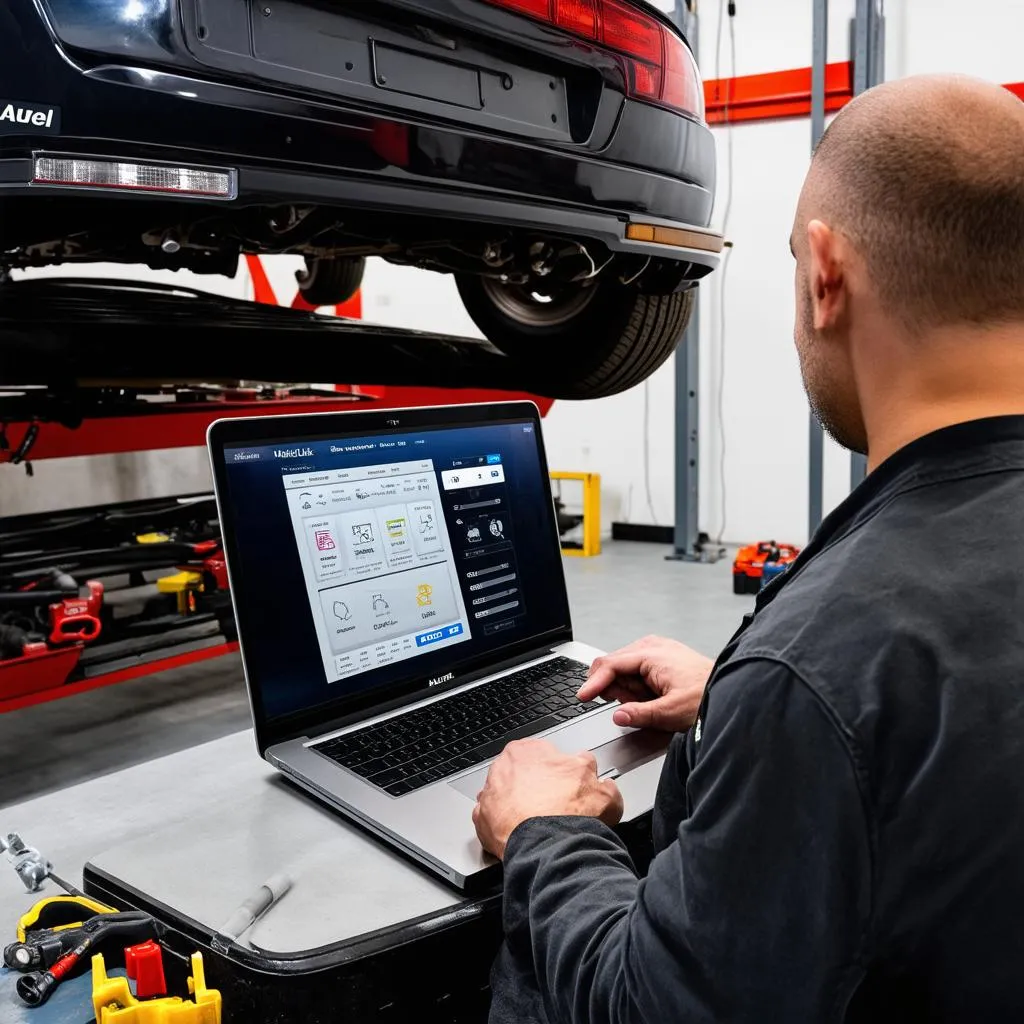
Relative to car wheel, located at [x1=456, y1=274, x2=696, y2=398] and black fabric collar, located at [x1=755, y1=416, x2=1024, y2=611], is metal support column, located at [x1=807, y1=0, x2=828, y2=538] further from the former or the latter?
black fabric collar, located at [x1=755, y1=416, x2=1024, y2=611]

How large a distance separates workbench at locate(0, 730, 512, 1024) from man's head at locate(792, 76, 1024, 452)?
48 centimetres

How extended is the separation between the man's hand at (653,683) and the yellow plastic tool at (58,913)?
51 cm

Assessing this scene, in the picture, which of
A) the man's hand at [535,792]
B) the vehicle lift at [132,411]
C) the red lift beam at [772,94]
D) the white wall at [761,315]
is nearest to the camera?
the man's hand at [535,792]

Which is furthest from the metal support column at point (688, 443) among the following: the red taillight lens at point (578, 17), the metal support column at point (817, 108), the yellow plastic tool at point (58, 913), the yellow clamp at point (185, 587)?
the yellow plastic tool at point (58, 913)

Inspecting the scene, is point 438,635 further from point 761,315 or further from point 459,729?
point 761,315

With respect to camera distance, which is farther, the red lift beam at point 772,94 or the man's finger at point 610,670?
the red lift beam at point 772,94

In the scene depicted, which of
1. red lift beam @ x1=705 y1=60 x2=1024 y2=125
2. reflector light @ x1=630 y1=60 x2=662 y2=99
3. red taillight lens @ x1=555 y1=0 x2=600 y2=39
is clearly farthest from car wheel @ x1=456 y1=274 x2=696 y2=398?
red lift beam @ x1=705 y1=60 x2=1024 y2=125

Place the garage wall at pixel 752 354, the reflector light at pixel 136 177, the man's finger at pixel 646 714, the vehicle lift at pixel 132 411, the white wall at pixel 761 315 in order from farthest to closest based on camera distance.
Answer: the white wall at pixel 761 315 → the garage wall at pixel 752 354 → the vehicle lift at pixel 132 411 → the reflector light at pixel 136 177 → the man's finger at pixel 646 714

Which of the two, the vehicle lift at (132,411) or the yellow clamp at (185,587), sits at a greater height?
the vehicle lift at (132,411)

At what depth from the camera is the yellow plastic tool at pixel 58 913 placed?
0.83 metres

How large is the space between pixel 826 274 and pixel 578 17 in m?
1.31

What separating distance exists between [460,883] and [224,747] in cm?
43

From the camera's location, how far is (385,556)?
3.66ft

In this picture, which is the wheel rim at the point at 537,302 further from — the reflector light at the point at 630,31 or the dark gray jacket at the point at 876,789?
the dark gray jacket at the point at 876,789
